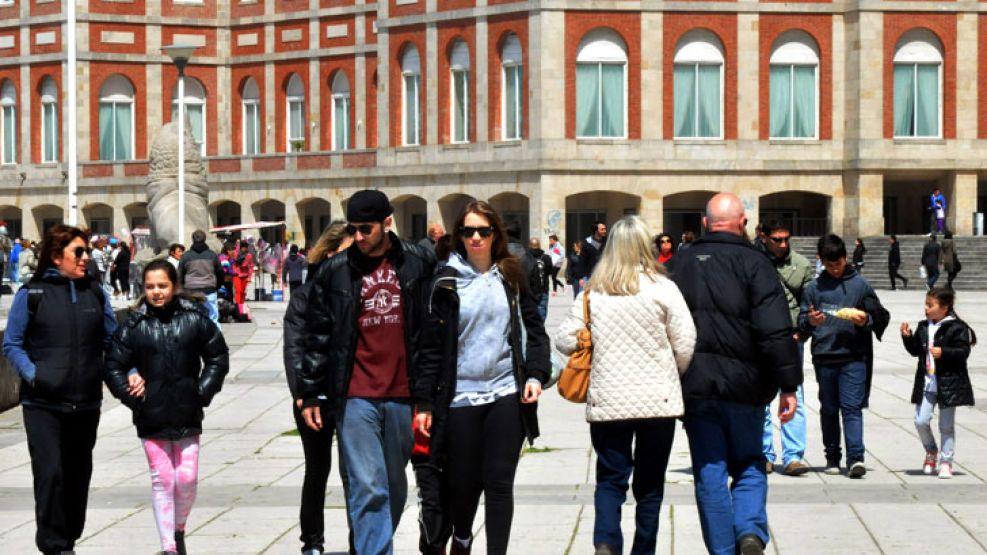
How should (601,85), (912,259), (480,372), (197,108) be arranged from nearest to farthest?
(480,372) → (912,259) → (601,85) → (197,108)

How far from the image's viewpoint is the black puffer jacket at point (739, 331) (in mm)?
9078

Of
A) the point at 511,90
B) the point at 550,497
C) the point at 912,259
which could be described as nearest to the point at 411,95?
the point at 511,90

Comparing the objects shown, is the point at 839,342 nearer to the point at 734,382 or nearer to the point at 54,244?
the point at 734,382

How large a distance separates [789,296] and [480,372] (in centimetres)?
510

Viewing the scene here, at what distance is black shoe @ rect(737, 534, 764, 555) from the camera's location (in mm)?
8906

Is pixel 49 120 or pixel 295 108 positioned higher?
pixel 295 108

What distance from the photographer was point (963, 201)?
1994 inches

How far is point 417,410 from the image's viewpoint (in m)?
8.71

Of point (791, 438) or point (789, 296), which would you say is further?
point (789, 296)

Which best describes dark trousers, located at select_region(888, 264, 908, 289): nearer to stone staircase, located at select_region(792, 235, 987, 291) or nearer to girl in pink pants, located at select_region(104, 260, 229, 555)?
stone staircase, located at select_region(792, 235, 987, 291)

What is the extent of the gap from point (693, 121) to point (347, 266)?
42.5 metres

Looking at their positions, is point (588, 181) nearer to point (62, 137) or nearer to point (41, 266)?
point (62, 137)

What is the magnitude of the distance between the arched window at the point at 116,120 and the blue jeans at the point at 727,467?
56.6 metres

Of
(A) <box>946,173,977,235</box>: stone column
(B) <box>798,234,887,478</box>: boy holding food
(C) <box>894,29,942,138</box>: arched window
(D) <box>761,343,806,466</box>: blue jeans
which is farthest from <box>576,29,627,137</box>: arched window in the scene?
(D) <box>761,343,806,466</box>: blue jeans
